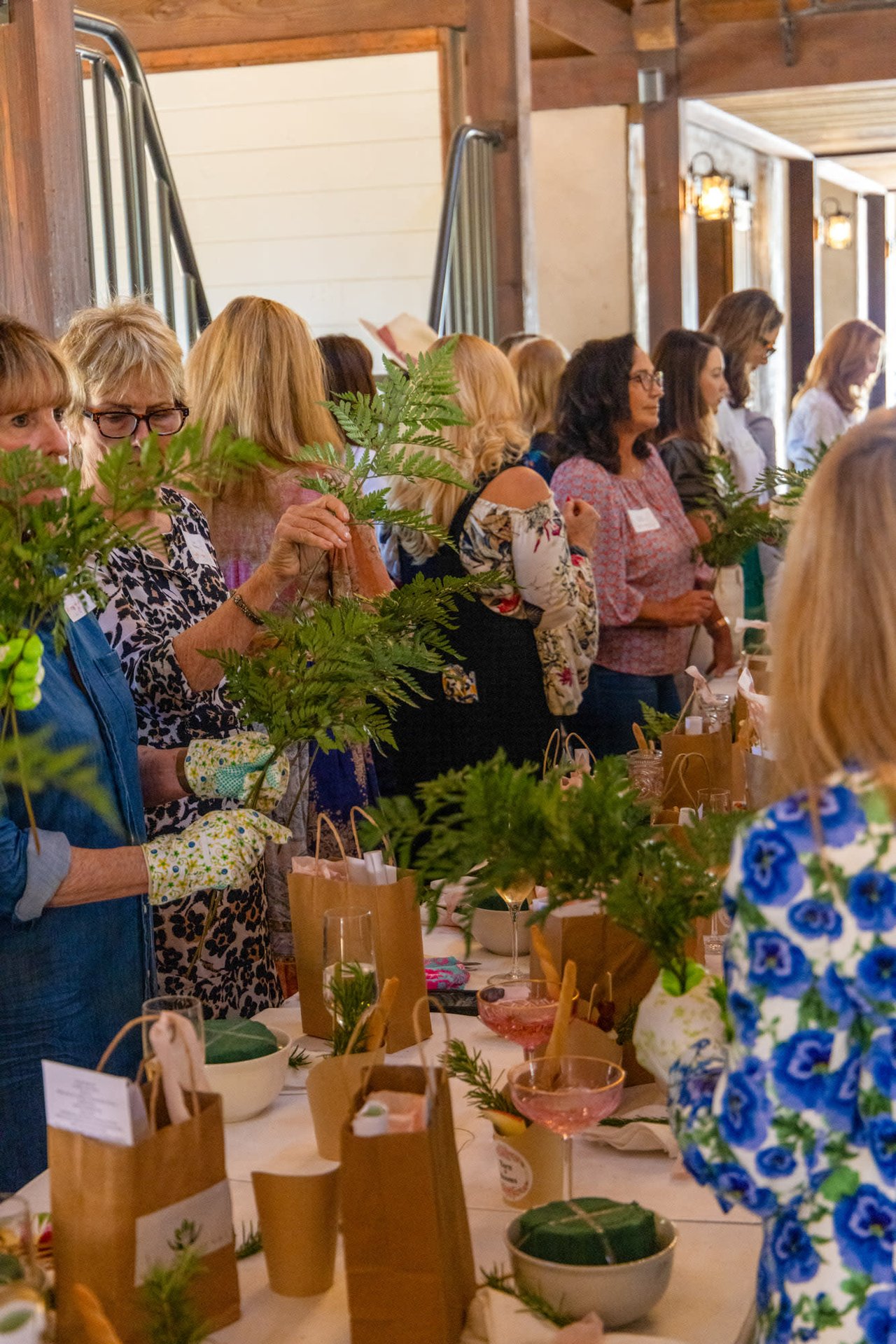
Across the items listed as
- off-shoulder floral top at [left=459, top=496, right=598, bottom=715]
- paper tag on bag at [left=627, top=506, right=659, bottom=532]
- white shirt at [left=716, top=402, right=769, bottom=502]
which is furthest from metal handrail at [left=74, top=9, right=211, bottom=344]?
white shirt at [left=716, top=402, right=769, bottom=502]

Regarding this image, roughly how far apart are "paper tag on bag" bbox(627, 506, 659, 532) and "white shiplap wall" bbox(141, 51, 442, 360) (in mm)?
3693

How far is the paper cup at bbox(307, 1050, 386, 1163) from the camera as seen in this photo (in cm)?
144

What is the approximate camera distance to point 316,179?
7.41 meters

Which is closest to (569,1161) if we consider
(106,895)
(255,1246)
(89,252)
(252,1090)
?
(255,1246)

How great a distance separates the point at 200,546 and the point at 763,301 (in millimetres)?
3826

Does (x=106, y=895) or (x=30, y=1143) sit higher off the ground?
(x=106, y=895)

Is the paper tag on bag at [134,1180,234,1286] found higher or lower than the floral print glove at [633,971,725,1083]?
lower

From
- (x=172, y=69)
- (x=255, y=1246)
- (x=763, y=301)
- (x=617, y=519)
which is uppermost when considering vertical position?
(x=172, y=69)

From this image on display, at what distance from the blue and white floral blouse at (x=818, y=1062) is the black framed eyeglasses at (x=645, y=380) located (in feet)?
10.4

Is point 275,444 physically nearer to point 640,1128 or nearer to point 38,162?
point 38,162

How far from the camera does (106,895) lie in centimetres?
179

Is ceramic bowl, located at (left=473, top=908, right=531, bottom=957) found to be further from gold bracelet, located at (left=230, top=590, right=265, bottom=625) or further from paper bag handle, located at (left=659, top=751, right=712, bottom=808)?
gold bracelet, located at (left=230, top=590, right=265, bottom=625)

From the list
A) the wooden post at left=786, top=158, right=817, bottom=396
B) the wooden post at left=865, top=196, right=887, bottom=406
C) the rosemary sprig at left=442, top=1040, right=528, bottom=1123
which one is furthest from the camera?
the wooden post at left=865, top=196, right=887, bottom=406

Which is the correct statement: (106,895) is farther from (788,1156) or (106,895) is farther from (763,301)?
(763,301)
